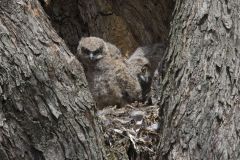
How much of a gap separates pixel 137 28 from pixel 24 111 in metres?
3.78

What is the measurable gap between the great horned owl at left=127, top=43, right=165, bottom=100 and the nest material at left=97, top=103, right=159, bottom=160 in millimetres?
763

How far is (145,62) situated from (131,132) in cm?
180

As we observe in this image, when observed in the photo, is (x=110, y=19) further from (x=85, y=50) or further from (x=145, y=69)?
(x=145, y=69)

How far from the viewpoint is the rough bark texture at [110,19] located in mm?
7547

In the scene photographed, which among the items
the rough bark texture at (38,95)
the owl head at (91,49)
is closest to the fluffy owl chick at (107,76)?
the owl head at (91,49)

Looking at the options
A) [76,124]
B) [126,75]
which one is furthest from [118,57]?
[76,124]

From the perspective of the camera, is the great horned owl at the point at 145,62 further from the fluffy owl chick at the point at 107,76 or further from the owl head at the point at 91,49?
the owl head at the point at 91,49

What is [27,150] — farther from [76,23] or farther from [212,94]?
[76,23]

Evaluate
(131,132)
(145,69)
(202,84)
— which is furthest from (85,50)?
(202,84)

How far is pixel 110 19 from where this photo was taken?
25.5 feet

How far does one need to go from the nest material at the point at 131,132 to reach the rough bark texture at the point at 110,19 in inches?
52.4

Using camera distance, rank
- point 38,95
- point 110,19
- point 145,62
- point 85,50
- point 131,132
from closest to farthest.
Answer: point 38,95 < point 131,132 < point 85,50 < point 145,62 < point 110,19

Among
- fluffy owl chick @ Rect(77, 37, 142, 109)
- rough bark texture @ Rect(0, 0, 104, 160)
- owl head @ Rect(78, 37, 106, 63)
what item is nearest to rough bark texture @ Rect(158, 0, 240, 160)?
rough bark texture @ Rect(0, 0, 104, 160)

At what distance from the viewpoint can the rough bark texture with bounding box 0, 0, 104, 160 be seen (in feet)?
13.6
